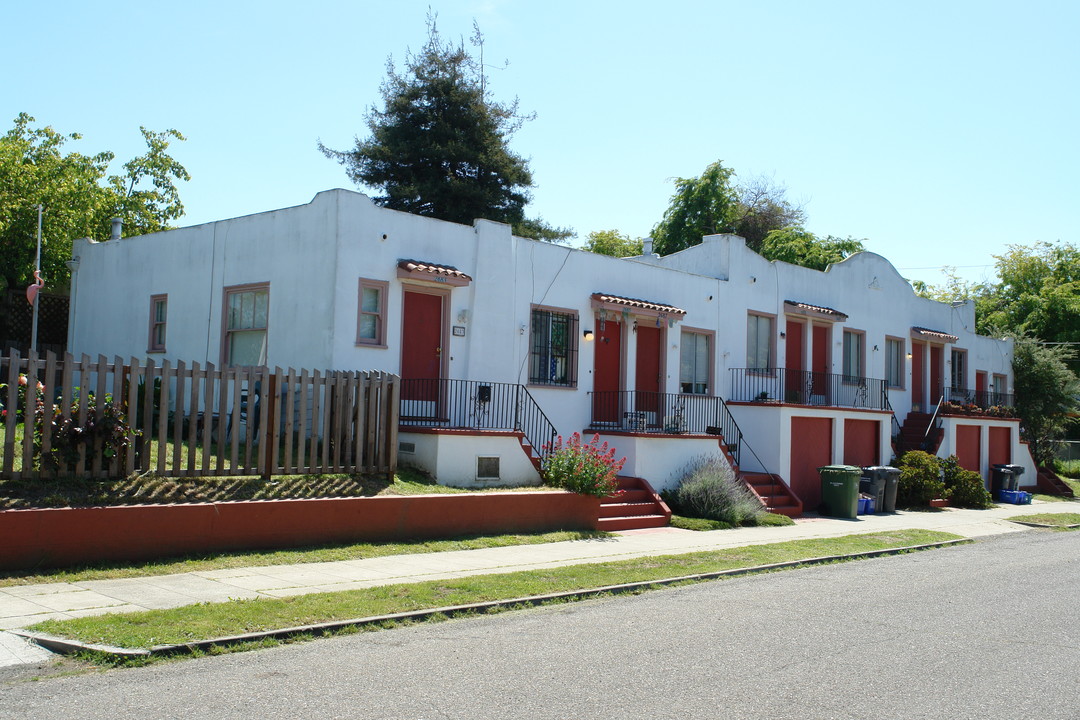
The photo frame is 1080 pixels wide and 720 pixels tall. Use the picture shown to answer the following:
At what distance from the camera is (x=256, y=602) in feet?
27.7

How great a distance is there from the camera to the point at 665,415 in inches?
789

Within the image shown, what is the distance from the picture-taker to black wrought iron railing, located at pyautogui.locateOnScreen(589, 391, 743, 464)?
1917cm

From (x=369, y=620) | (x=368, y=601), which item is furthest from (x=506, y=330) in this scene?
(x=369, y=620)

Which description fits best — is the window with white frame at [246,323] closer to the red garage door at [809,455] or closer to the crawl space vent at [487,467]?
the crawl space vent at [487,467]

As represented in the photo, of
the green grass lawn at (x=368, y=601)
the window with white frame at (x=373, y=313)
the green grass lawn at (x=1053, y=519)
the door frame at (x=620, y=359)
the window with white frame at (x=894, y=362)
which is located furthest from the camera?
the window with white frame at (x=894, y=362)

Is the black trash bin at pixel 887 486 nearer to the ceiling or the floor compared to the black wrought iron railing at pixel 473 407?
nearer to the floor

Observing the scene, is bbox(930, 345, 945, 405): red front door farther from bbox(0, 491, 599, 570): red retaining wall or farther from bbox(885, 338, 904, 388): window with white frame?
bbox(0, 491, 599, 570): red retaining wall

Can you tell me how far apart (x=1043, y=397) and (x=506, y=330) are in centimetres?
2320

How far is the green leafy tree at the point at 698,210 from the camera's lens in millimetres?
42656

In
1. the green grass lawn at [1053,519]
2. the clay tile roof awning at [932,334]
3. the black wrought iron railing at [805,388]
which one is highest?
the clay tile roof awning at [932,334]

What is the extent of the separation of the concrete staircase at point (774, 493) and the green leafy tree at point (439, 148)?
1593 centimetres

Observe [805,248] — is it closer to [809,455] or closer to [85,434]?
[809,455]

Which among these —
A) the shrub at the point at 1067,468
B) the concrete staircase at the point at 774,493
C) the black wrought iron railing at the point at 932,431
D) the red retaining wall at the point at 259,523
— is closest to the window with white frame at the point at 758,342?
the concrete staircase at the point at 774,493

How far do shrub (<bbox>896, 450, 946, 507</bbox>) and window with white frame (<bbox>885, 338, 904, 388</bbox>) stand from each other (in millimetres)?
4971
